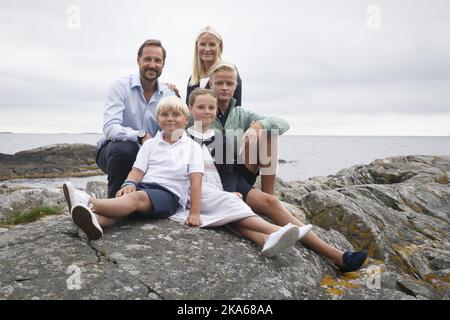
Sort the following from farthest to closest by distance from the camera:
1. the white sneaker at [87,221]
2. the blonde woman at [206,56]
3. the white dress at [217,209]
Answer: the blonde woman at [206,56] < the white dress at [217,209] < the white sneaker at [87,221]

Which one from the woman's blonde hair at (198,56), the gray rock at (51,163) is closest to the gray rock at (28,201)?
the woman's blonde hair at (198,56)

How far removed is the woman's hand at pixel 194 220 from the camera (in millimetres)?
4816

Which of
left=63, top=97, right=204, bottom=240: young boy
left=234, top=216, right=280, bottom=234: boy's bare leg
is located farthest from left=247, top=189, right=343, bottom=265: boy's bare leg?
left=63, top=97, right=204, bottom=240: young boy

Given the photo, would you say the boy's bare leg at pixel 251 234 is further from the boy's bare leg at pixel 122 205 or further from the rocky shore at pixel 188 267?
the boy's bare leg at pixel 122 205

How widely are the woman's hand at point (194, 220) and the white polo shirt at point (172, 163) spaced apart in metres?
0.33

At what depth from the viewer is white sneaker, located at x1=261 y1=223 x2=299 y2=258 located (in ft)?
14.5

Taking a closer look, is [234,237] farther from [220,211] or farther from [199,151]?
[199,151]

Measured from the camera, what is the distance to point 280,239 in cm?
442

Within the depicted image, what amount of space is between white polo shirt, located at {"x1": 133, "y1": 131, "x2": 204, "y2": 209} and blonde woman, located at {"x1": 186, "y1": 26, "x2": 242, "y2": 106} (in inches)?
66.8

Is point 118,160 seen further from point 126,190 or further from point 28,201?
point 28,201

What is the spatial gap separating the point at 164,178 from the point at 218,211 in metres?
0.78
